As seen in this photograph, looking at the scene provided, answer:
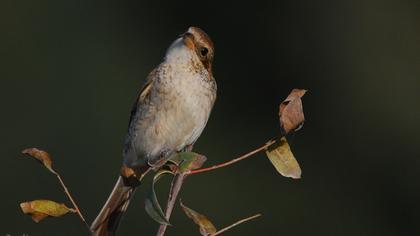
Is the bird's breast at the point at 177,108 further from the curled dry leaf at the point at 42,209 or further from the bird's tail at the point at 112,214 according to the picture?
the curled dry leaf at the point at 42,209

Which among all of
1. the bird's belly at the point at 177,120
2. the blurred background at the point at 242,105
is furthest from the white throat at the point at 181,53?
the blurred background at the point at 242,105

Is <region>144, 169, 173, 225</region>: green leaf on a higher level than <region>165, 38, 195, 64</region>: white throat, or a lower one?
lower

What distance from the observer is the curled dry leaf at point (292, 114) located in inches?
105

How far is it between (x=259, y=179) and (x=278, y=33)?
7.83ft

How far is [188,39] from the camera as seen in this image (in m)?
4.18

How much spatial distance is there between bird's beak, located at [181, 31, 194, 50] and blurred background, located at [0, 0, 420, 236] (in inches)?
141

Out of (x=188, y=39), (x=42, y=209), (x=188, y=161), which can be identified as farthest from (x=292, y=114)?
(x=188, y=39)

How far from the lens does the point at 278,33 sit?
37.2 feet

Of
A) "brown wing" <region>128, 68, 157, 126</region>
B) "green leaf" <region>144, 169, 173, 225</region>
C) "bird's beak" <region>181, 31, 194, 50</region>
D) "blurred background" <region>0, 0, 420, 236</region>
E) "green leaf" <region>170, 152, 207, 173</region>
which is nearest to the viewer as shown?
"green leaf" <region>144, 169, 173, 225</region>

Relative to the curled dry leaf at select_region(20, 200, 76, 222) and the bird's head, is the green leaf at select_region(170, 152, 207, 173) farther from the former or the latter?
the bird's head

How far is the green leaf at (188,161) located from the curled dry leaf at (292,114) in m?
0.25

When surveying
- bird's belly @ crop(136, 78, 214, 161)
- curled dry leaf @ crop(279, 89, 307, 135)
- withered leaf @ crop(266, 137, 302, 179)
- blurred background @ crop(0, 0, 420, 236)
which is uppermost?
curled dry leaf @ crop(279, 89, 307, 135)

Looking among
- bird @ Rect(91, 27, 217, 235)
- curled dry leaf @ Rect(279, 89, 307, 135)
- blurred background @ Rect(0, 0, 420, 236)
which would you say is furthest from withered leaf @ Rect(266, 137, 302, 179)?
blurred background @ Rect(0, 0, 420, 236)

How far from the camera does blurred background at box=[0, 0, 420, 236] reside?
8516 mm
